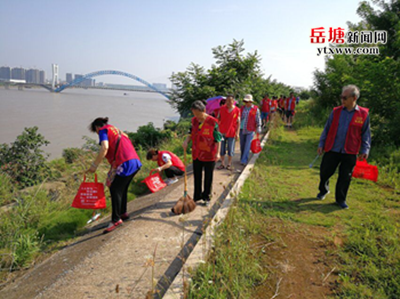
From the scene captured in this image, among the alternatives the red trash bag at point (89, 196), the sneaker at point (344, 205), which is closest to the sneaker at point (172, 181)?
the red trash bag at point (89, 196)

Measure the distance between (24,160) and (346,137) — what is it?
8.56m

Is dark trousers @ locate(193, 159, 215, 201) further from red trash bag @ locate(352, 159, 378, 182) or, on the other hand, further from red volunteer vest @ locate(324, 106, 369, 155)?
red trash bag @ locate(352, 159, 378, 182)

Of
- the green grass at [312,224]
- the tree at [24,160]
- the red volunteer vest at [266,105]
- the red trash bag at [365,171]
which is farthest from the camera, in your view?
the red volunteer vest at [266,105]

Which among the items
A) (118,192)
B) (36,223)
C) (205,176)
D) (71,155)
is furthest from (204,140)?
(71,155)

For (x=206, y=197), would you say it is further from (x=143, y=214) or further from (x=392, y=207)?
(x=392, y=207)

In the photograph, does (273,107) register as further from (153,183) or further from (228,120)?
(153,183)

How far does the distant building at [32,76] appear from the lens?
119 meters

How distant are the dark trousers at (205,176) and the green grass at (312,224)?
56 cm

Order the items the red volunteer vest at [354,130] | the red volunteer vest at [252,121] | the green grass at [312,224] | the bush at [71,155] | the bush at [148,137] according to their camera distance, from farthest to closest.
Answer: the bush at [148,137], the bush at [71,155], the red volunteer vest at [252,121], the red volunteer vest at [354,130], the green grass at [312,224]

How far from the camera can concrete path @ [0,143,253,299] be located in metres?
A: 2.65

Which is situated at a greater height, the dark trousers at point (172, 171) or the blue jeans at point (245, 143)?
the blue jeans at point (245, 143)

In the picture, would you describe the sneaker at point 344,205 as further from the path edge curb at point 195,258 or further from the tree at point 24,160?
the tree at point 24,160

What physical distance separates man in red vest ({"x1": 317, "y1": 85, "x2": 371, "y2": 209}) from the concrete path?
2099 millimetres

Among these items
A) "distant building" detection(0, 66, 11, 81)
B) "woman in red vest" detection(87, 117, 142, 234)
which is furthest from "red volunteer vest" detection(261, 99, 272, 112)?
"distant building" detection(0, 66, 11, 81)
